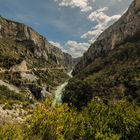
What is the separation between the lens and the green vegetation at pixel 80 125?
65.8 meters

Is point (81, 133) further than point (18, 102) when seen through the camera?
No

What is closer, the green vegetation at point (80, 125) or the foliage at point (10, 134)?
the foliage at point (10, 134)

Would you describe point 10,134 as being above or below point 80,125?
below

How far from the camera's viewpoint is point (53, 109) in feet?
224

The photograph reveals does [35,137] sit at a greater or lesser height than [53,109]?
lesser

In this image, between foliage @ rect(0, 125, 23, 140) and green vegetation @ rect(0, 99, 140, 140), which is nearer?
foliage @ rect(0, 125, 23, 140)

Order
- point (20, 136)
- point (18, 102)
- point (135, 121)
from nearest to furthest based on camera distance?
point (20, 136) < point (135, 121) < point (18, 102)

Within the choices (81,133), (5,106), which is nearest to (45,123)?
(81,133)

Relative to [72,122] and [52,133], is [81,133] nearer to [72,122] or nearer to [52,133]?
[72,122]

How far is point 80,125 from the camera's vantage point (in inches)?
3167

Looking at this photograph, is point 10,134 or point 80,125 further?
point 80,125

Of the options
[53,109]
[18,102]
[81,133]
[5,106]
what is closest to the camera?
[53,109]

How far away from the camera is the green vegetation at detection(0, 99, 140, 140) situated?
65.8 m

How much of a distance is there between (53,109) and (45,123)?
3940mm
